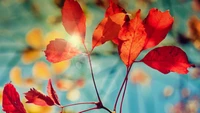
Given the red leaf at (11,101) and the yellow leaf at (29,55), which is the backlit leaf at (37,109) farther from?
the yellow leaf at (29,55)

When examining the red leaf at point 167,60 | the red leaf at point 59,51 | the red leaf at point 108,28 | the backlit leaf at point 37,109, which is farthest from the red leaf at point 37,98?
the red leaf at point 167,60

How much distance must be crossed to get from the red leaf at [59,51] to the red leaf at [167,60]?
222 millimetres

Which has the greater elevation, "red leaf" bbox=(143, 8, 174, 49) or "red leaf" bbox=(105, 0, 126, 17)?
"red leaf" bbox=(105, 0, 126, 17)

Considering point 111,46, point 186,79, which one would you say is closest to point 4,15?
point 111,46

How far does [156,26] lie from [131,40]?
3.5 inches

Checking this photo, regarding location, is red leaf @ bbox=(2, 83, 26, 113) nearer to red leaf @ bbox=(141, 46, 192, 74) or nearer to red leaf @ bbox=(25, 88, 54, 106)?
red leaf @ bbox=(25, 88, 54, 106)

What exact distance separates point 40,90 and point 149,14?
41cm

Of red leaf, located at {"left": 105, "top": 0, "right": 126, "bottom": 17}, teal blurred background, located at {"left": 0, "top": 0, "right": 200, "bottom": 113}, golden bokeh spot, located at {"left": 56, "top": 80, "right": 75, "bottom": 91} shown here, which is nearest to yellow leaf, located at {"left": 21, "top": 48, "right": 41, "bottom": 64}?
teal blurred background, located at {"left": 0, "top": 0, "right": 200, "bottom": 113}

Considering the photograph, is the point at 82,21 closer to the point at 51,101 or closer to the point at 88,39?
the point at 88,39

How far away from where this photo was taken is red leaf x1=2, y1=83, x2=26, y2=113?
1.16m

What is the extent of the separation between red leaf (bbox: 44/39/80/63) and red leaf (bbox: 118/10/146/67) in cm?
14

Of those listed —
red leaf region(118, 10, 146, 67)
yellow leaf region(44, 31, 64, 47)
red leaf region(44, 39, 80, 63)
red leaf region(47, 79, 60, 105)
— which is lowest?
red leaf region(47, 79, 60, 105)

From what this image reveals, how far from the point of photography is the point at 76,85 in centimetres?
121

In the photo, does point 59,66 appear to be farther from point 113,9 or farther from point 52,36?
point 113,9
